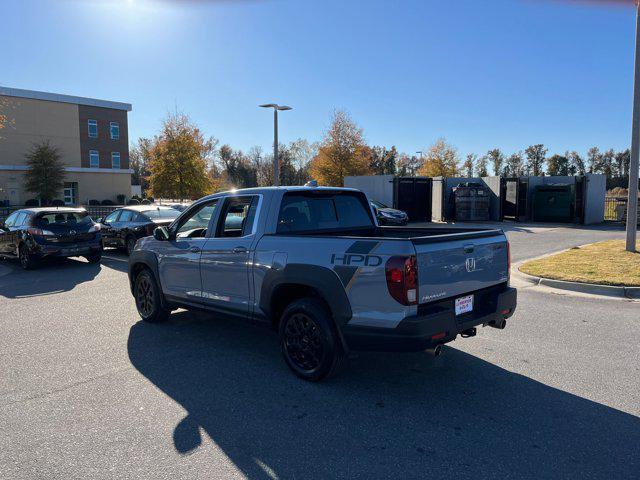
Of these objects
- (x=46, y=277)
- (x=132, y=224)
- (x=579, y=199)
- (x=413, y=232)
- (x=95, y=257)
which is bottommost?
(x=46, y=277)

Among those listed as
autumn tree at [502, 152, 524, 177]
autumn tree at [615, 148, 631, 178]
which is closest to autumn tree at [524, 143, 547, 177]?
autumn tree at [502, 152, 524, 177]

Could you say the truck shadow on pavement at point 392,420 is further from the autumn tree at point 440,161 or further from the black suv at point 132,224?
the autumn tree at point 440,161

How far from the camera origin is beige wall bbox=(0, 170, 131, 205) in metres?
42.7

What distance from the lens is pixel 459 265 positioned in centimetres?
409

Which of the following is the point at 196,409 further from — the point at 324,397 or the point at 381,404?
the point at 381,404

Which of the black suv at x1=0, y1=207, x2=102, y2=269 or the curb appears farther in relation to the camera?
the black suv at x1=0, y1=207, x2=102, y2=269

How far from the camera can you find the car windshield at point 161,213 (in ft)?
45.0

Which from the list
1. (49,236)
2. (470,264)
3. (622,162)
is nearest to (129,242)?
(49,236)

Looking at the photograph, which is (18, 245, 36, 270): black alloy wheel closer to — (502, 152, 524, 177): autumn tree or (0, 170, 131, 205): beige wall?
(0, 170, 131, 205): beige wall

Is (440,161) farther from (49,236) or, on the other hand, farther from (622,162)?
(622,162)

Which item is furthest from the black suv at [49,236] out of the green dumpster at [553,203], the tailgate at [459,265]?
the green dumpster at [553,203]

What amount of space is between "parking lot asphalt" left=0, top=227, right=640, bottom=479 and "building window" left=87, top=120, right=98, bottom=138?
47.9 meters

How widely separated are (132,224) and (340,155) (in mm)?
22441

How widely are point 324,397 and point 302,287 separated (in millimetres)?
987
